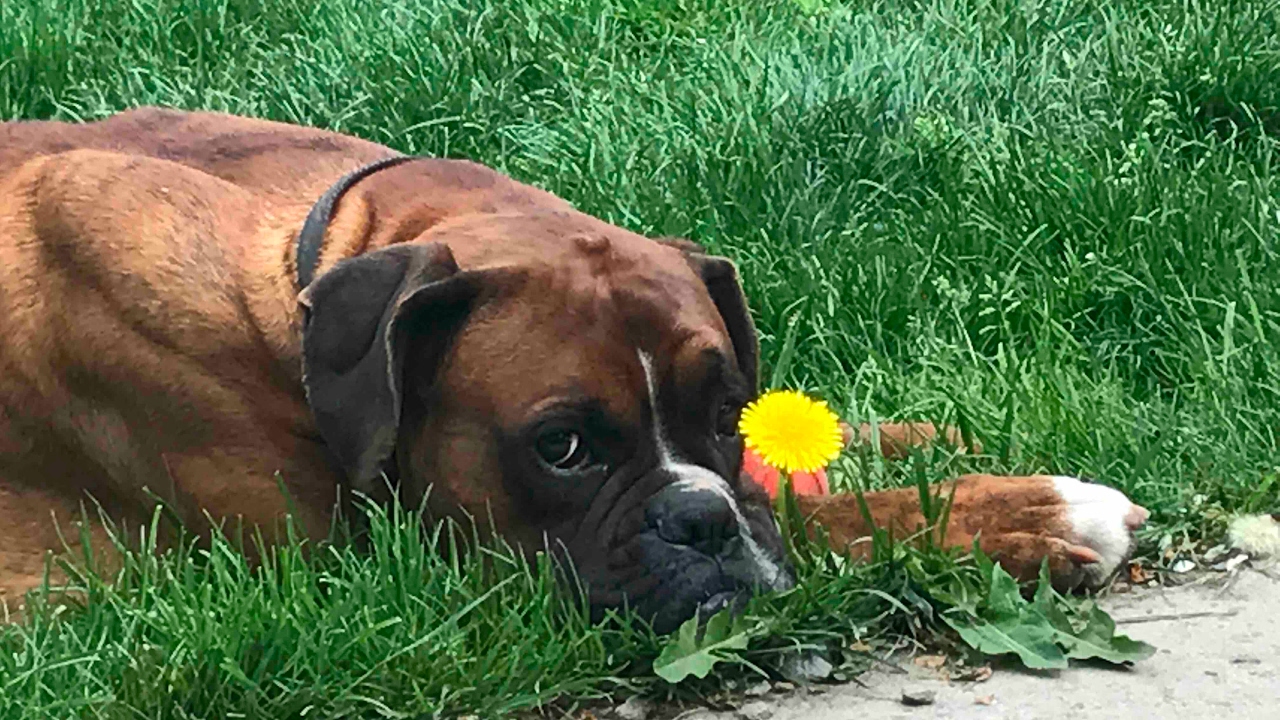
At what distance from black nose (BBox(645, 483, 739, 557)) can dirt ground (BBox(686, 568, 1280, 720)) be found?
0.27 meters

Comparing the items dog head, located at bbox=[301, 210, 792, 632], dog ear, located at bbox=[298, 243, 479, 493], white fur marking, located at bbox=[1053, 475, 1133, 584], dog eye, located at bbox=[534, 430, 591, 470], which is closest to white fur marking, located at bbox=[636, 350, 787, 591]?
dog head, located at bbox=[301, 210, 792, 632]

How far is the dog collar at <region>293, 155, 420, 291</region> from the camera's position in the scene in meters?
3.45

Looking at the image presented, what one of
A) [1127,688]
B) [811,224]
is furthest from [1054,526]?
[811,224]

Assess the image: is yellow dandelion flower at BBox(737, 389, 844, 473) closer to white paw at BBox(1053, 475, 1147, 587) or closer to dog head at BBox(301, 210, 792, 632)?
dog head at BBox(301, 210, 792, 632)

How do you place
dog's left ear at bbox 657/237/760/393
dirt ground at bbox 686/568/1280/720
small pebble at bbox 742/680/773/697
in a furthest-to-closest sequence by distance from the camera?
dog's left ear at bbox 657/237/760/393
small pebble at bbox 742/680/773/697
dirt ground at bbox 686/568/1280/720

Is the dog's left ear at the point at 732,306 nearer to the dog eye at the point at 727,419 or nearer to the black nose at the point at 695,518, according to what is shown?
the dog eye at the point at 727,419

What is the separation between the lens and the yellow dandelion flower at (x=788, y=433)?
11.2 ft

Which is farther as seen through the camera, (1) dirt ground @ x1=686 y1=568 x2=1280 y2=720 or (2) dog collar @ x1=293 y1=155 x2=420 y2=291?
(2) dog collar @ x1=293 y1=155 x2=420 y2=291

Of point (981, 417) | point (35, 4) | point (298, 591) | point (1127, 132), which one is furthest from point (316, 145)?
point (35, 4)

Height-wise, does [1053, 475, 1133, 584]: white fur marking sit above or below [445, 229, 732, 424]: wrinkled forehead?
below

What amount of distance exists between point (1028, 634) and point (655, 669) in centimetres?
61

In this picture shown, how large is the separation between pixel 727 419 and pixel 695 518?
32 centimetres

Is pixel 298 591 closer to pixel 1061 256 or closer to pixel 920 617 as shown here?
pixel 920 617

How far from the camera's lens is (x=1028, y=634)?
3.17 m
